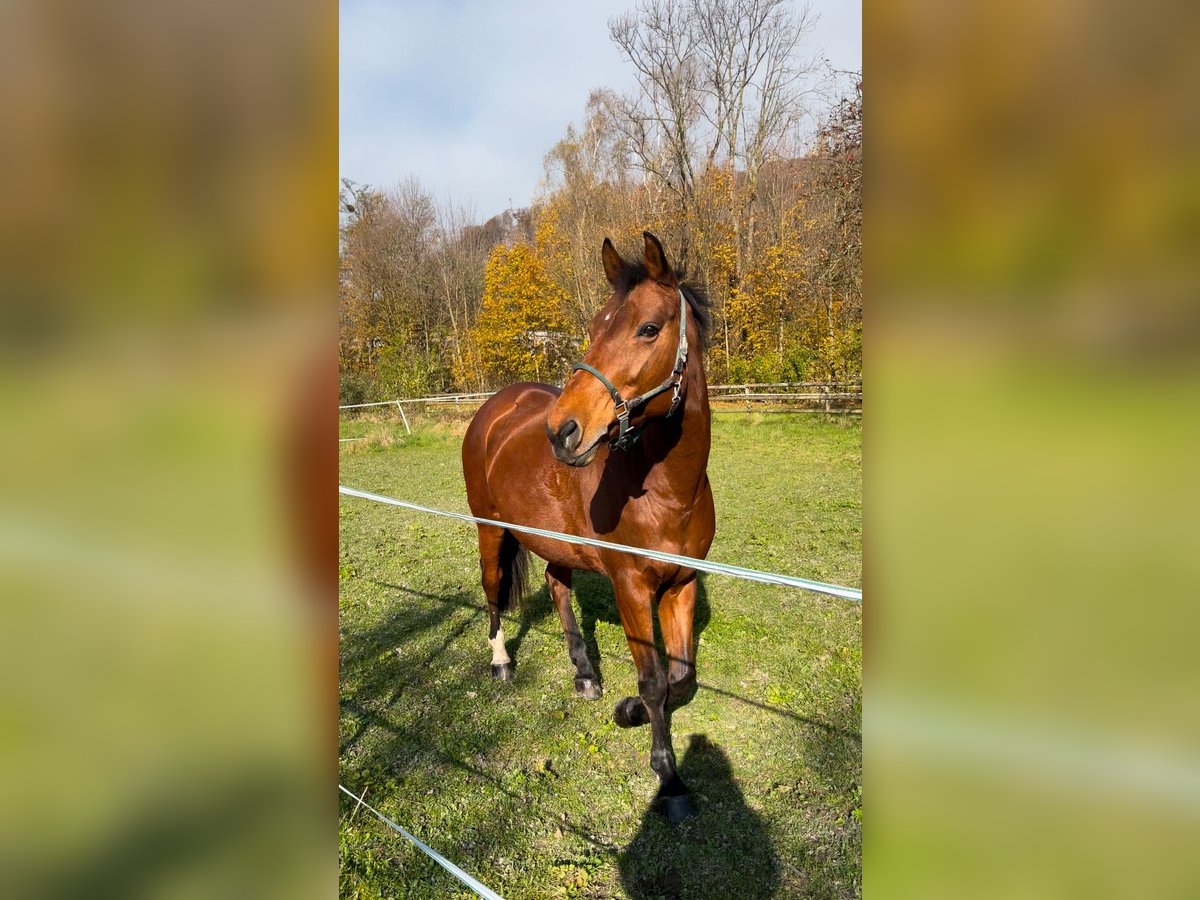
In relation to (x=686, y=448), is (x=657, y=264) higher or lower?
higher

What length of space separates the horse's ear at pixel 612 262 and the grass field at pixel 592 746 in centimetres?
235

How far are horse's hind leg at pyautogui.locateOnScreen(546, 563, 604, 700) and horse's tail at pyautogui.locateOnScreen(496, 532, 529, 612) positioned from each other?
0.24 metres

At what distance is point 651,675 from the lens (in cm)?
287

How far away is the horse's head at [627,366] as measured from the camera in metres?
2.30

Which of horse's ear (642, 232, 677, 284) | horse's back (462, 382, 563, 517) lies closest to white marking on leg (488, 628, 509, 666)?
horse's back (462, 382, 563, 517)

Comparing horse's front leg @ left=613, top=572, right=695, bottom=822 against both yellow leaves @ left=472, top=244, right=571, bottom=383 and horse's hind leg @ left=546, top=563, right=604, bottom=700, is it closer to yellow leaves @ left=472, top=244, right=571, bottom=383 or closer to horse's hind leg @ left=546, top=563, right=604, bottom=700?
horse's hind leg @ left=546, top=563, right=604, bottom=700

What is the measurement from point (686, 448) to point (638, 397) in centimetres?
37

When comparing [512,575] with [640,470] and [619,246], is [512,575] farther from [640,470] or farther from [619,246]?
[619,246]

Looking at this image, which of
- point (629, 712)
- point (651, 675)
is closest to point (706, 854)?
point (651, 675)

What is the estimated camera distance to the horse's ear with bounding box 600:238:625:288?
2.61 meters

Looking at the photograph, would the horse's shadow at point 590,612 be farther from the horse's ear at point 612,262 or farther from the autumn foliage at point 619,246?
the autumn foliage at point 619,246

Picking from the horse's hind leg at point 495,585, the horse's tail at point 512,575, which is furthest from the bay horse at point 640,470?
the horse's tail at point 512,575
